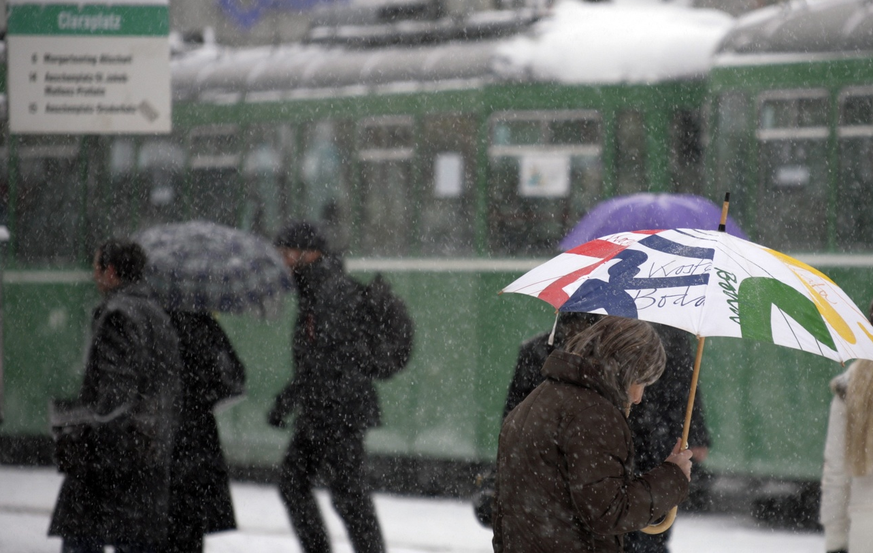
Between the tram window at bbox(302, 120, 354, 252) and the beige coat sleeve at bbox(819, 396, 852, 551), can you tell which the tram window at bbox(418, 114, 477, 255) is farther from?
the beige coat sleeve at bbox(819, 396, 852, 551)

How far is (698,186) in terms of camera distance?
24.7 ft

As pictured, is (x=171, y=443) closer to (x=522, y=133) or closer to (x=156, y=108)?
(x=156, y=108)

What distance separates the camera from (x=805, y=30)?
7246mm

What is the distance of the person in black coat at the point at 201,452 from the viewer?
4.96 metres

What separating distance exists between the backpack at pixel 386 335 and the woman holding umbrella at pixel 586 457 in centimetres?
259

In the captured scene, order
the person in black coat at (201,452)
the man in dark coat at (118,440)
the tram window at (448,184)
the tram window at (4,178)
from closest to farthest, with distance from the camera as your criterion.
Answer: the man in dark coat at (118,440)
the person in black coat at (201,452)
the tram window at (448,184)
the tram window at (4,178)

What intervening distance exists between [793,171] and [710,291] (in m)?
4.76

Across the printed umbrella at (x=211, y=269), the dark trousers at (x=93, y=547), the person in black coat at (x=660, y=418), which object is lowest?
the dark trousers at (x=93, y=547)

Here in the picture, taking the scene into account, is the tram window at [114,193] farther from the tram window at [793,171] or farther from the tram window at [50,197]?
the tram window at [793,171]

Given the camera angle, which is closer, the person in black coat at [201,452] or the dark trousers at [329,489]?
the person in black coat at [201,452]

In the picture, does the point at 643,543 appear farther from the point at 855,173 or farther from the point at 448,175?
the point at 448,175

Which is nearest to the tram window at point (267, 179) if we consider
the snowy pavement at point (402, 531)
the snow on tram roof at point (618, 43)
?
the snow on tram roof at point (618, 43)

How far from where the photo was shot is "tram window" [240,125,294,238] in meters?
8.36

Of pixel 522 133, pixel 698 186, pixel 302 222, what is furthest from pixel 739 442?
pixel 302 222
